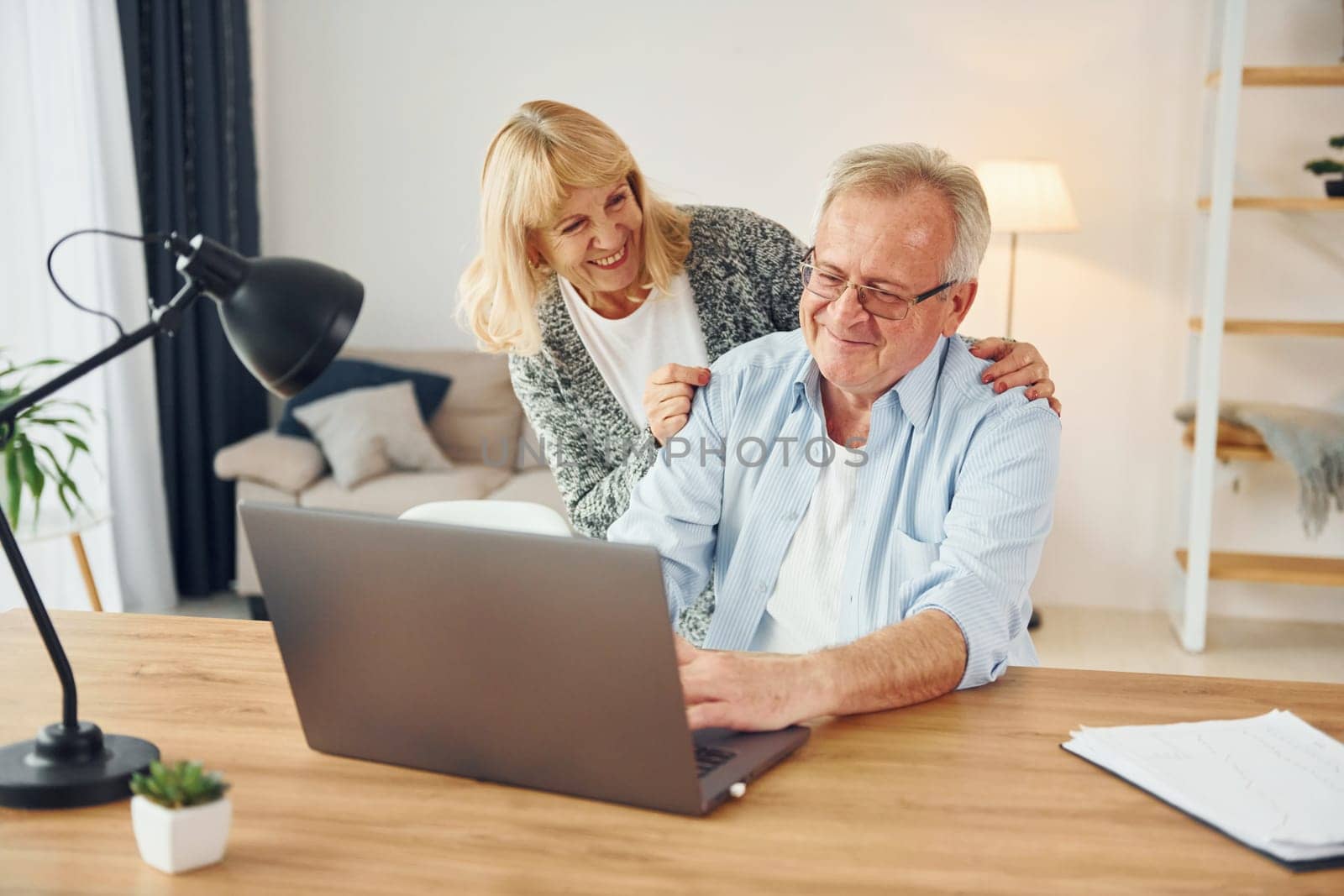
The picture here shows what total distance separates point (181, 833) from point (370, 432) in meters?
3.36

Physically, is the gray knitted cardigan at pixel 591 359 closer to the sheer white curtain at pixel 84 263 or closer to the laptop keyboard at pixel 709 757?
the laptop keyboard at pixel 709 757

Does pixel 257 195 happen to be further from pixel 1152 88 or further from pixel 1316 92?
pixel 1316 92

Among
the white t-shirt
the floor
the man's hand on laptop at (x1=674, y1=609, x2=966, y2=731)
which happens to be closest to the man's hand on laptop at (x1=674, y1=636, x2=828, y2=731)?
the man's hand on laptop at (x1=674, y1=609, x2=966, y2=731)

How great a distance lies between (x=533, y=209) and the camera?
6.39 feet

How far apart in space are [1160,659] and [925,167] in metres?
2.83

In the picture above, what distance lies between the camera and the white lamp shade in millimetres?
4027

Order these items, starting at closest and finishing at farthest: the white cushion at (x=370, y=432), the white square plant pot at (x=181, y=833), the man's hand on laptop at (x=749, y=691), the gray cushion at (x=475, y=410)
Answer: the white square plant pot at (x=181, y=833) → the man's hand on laptop at (x=749, y=691) → the white cushion at (x=370, y=432) → the gray cushion at (x=475, y=410)

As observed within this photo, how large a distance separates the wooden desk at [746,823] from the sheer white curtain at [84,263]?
2.76 metres

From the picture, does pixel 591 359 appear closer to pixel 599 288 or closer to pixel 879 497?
pixel 599 288

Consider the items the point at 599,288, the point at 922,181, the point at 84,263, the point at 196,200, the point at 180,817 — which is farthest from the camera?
the point at 196,200

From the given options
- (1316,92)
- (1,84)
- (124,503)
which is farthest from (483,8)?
(1316,92)

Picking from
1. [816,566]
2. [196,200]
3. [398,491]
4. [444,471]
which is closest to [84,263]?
[196,200]

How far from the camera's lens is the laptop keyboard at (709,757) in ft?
3.74

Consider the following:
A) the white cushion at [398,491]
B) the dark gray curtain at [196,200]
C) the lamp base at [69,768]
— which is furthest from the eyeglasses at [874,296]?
the dark gray curtain at [196,200]
